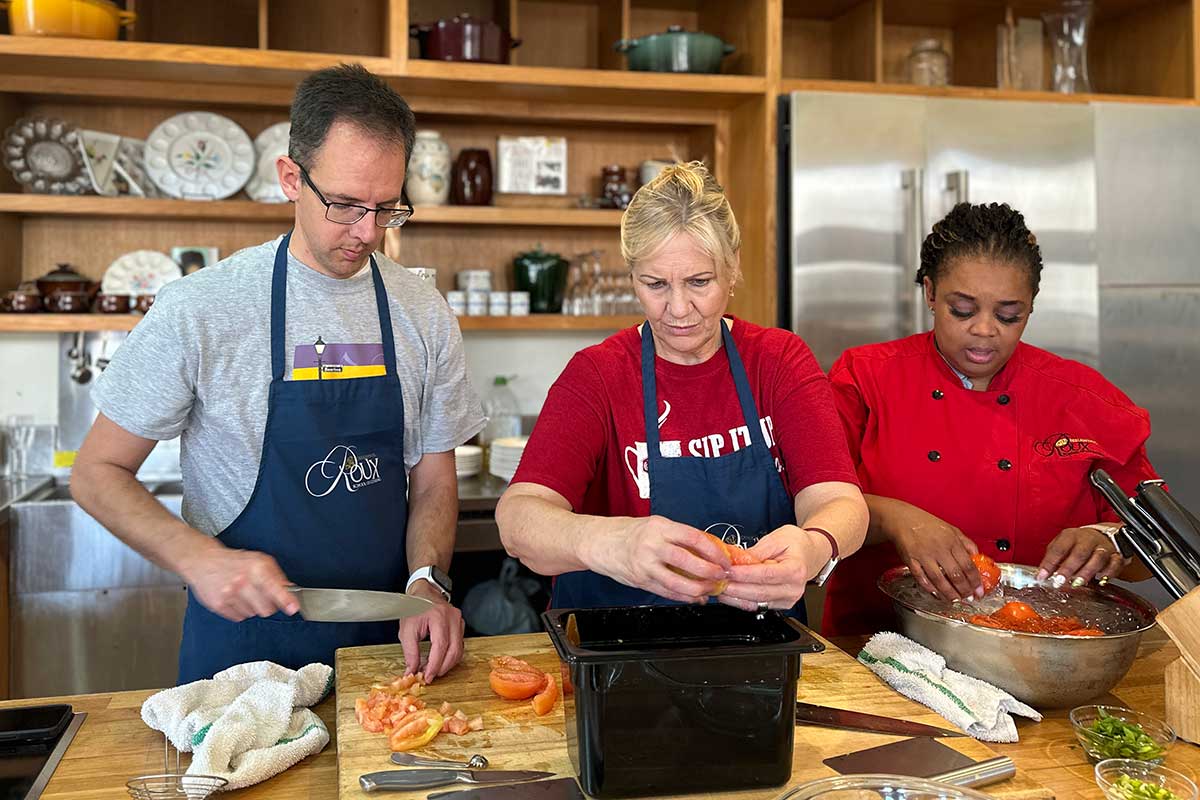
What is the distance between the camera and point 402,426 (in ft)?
6.30

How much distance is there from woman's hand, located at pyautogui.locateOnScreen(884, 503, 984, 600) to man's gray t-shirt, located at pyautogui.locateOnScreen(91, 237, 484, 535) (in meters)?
0.88

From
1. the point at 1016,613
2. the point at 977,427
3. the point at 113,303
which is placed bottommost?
the point at 1016,613

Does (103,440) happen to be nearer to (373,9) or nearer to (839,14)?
(373,9)

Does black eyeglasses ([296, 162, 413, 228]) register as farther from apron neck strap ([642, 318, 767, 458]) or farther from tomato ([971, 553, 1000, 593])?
tomato ([971, 553, 1000, 593])

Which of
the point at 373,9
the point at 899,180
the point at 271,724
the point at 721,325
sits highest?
the point at 373,9

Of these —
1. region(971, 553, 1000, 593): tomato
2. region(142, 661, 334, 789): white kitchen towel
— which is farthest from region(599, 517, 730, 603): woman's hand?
region(971, 553, 1000, 593): tomato

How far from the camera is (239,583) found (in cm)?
151

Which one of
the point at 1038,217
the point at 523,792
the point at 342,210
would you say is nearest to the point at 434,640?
the point at 523,792

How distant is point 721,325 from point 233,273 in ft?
2.76

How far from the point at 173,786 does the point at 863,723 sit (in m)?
0.84

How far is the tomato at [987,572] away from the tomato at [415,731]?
867 mm

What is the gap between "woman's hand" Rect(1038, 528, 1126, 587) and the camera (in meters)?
1.70

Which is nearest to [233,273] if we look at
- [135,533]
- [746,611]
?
[135,533]

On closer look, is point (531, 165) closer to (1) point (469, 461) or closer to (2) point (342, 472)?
(1) point (469, 461)
